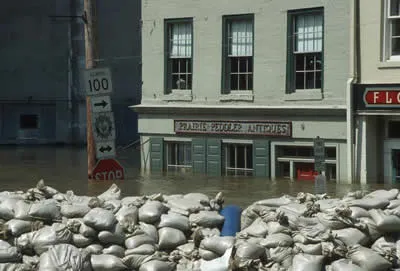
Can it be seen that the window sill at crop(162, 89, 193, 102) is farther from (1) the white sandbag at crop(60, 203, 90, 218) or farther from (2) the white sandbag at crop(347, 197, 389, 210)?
(2) the white sandbag at crop(347, 197, 389, 210)

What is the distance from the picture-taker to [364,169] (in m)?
19.1

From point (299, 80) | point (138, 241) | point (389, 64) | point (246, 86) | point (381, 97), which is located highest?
point (389, 64)

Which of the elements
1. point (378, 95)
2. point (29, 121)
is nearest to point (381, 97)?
point (378, 95)

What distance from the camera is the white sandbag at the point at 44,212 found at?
433 inches

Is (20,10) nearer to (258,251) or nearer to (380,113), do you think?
(380,113)

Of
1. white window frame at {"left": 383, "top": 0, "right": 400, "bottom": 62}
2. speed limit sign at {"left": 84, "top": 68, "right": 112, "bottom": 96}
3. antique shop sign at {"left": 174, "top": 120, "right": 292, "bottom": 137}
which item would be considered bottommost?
antique shop sign at {"left": 174, "top": 120, "right": 292, "bottom": 137}

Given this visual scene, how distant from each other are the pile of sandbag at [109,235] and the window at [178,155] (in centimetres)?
1069

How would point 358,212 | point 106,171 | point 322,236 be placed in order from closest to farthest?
point 322,236 < point 358,212 < point 106,171

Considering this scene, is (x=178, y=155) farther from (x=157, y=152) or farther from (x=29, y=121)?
(x=29, y=121)

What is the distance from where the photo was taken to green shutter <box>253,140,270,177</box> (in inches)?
821

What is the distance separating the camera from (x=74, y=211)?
1111 centimetres

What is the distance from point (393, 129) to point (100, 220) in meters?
10.1

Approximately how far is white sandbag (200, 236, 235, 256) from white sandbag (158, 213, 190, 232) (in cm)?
60

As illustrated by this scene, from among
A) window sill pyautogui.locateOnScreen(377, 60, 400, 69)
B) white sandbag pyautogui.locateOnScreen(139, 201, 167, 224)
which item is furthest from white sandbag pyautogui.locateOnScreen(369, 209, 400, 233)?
window sill pyautogui.locateOnScreen(377, 60, 400, 69)
